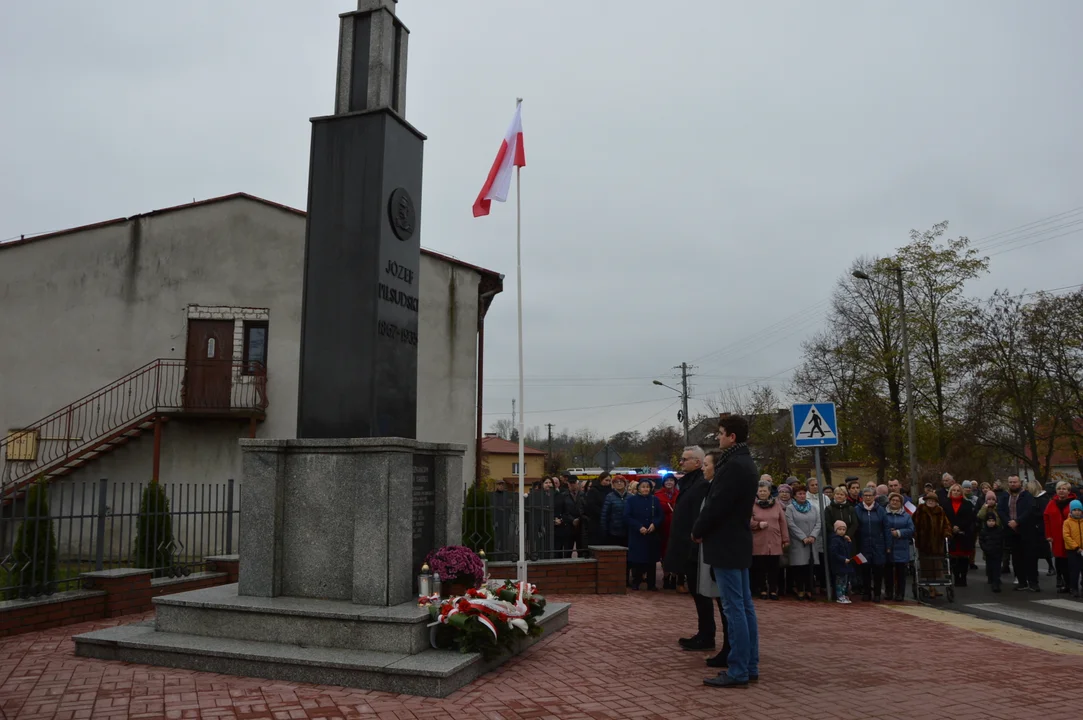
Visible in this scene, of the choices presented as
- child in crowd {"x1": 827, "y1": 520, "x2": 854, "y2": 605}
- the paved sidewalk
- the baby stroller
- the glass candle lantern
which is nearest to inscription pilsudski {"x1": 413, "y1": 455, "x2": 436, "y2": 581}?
the glass candle lantern

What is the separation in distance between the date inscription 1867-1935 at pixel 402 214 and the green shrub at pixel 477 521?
3883mm

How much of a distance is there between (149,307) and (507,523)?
1249 cm

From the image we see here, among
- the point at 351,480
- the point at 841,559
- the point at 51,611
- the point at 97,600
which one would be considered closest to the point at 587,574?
the point at 841,559

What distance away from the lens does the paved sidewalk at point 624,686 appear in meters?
5.04

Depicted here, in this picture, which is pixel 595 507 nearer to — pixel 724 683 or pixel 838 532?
pixel 838 532

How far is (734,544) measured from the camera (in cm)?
605

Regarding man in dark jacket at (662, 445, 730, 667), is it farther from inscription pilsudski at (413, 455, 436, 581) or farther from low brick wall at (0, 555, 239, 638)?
low brick wall at (0, 555, 239, 638)

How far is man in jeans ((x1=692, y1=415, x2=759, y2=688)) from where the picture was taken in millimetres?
5895

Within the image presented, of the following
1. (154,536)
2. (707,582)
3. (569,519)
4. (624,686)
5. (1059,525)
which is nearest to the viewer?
(624,686)

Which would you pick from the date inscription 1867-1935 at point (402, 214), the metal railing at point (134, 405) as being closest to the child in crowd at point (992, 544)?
the date inscription 1867-1935 at point (402, 214)

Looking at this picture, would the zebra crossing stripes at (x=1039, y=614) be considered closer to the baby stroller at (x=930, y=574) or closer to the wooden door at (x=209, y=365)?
the baby stroller at (x=930, y=574)

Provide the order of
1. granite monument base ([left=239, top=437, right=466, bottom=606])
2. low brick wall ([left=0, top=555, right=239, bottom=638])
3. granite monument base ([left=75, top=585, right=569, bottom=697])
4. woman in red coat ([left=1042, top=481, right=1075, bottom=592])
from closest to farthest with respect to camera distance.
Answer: granite monument base ([left=75, top=585, right=569, bottom=697])
granite monument base ([left=239, top=437, right=466, bottom=606])
low brick wall ([left=0, top=555, right=239, bottom=638])
woman in red coat ([left=1042, top=481, right=1075, bottom=592])

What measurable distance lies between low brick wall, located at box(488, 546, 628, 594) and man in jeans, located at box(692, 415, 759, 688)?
4.66 metres

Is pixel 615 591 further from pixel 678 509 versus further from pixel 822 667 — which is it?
pixel 822 667
